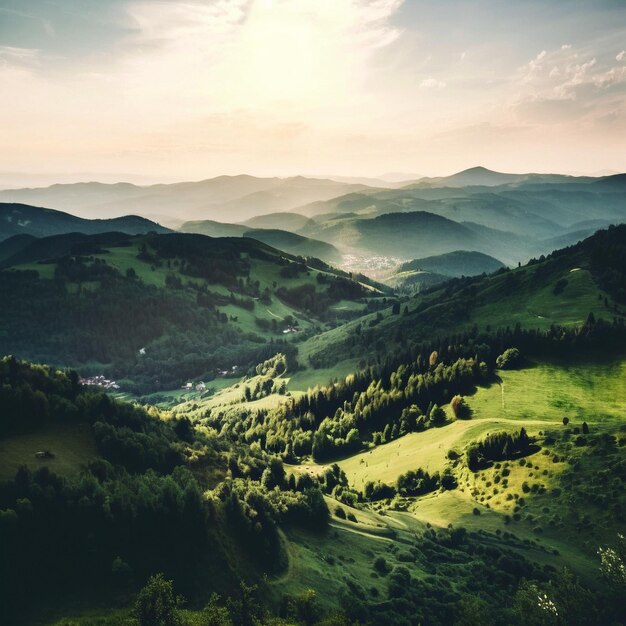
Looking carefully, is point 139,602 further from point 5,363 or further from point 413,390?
point 413,390

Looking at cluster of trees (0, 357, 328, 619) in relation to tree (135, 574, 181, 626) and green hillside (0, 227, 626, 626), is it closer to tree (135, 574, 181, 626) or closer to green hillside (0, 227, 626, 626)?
green hillside (0, 227, 626, 626)

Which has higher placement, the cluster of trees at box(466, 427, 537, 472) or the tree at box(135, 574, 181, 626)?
the tree at box(135, 574, 181, 626)

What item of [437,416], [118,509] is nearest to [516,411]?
[437,416]

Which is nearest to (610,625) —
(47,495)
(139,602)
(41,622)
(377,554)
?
(377,554)

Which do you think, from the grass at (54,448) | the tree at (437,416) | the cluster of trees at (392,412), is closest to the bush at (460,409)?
the cluster of trees at (392,412)

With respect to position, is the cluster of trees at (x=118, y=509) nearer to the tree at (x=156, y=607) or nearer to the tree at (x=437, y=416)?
the tree at (x=156, y=607)

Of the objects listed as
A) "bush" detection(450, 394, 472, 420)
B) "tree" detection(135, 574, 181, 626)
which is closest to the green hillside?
"bush" detection(450, 394, 472, 420)

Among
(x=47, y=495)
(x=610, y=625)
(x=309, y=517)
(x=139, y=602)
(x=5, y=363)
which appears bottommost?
(x=610, y=625)
